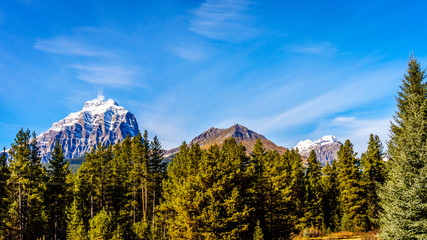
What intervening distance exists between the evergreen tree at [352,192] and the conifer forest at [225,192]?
0.51ft

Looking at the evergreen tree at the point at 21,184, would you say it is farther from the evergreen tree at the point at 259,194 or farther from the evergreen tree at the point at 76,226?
the evergreen tree at the point at 259,194

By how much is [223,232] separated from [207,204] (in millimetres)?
3183

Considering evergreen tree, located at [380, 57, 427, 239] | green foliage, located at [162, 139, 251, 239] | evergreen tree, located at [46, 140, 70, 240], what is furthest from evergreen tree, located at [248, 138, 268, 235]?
evergreen tree, located at [46, 140, 70, 240]

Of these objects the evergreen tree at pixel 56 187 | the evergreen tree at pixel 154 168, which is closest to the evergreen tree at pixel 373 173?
the evergreen tree at pixel 154 168

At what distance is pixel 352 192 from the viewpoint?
40250mm

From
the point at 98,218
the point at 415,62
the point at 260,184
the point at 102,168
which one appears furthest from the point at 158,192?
the point at 415,62

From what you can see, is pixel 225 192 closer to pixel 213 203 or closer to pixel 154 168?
pixel 213 203

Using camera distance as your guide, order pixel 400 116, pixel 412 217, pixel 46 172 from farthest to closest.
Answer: pixel 46 172 < pixel 400 116 < pixel 412 217

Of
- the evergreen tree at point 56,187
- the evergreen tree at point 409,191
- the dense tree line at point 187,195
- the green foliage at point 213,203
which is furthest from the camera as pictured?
the evergreen tree at point 56,187

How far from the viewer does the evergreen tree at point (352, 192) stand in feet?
130

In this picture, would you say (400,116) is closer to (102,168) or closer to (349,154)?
(349,154)

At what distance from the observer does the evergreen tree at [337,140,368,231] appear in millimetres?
39656

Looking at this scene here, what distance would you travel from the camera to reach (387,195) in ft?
59.3

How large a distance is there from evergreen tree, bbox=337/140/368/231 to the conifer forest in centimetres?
16
